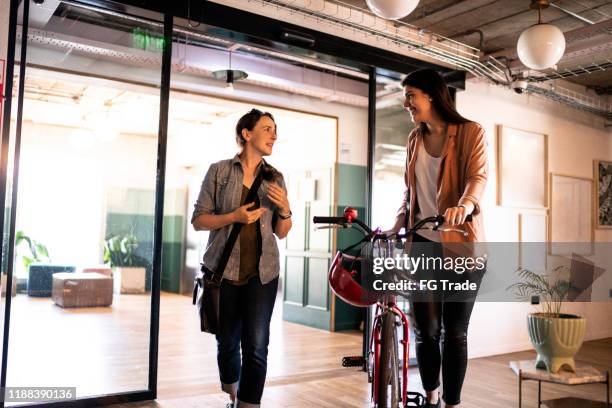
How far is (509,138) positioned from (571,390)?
2.33 metres

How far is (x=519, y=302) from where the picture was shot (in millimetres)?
5234

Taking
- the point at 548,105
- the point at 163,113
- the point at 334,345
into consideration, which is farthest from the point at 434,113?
the point at 548,105

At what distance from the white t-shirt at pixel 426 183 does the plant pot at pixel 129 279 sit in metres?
1.81

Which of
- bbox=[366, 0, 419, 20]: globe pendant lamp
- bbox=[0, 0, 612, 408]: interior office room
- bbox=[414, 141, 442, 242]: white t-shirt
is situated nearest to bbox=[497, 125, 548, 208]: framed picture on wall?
bbox=[0, 0, 612, 408]: interior office room

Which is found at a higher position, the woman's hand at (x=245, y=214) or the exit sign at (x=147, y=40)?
the exit sign at (x=147, y=40)

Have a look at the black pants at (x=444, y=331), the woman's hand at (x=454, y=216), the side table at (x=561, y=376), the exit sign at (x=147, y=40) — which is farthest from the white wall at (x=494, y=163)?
the woman's hand at (x=454, y=216)

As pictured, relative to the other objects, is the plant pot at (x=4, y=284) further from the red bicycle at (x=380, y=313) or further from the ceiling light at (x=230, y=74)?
the ceiling light at (x=230, y=74)

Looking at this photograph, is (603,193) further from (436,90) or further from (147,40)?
(147,40)

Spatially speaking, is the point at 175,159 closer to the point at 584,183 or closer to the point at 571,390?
the point at 584,183

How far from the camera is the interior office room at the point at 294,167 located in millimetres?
3137

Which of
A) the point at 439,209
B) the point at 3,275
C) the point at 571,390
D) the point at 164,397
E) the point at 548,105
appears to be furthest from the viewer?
the point at 548,105

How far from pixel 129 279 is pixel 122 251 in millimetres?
185

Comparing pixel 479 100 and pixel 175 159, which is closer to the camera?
pixel 479 100

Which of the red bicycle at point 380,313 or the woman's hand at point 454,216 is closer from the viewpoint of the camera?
the woman's hand at point 454,216
